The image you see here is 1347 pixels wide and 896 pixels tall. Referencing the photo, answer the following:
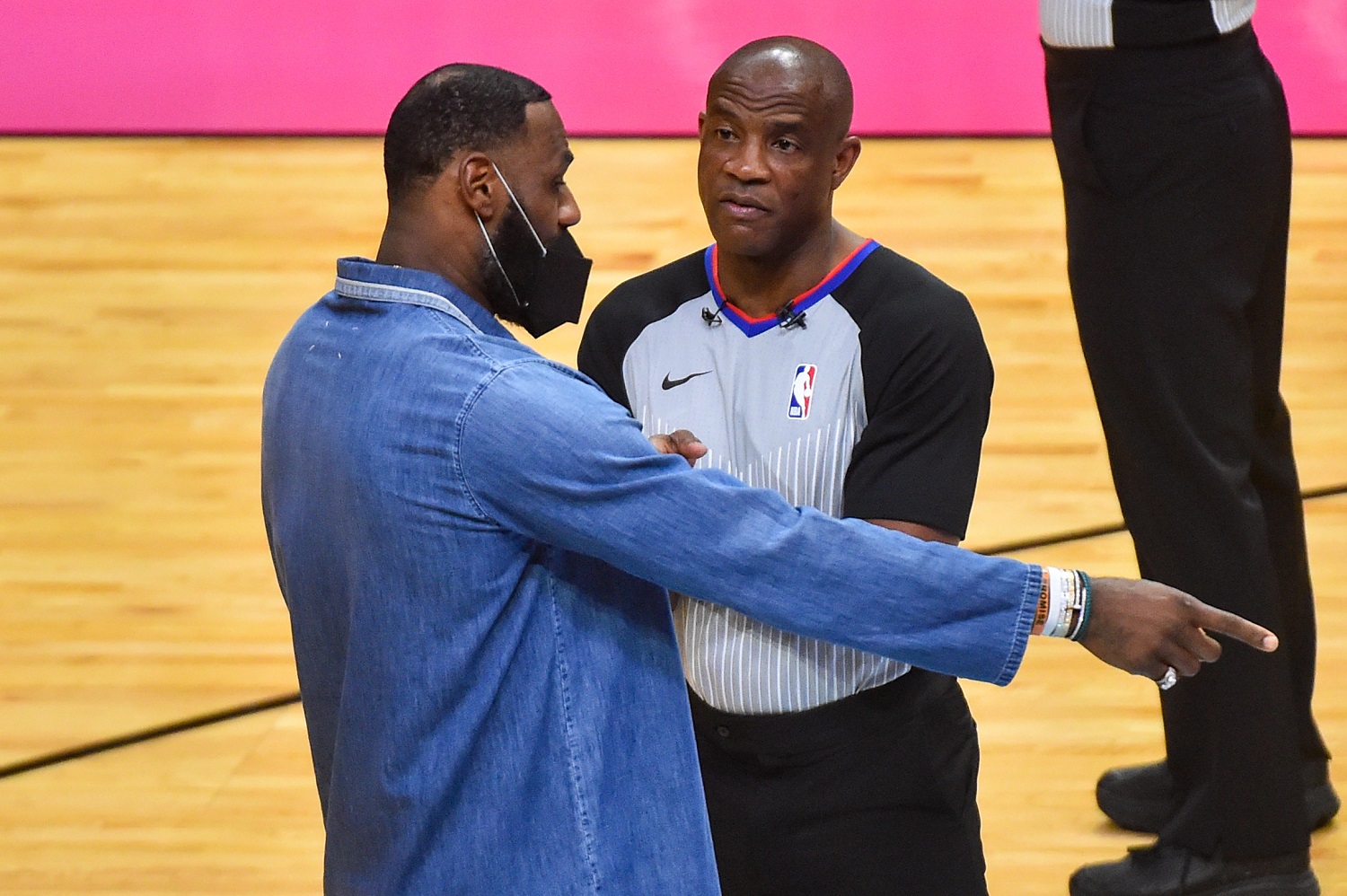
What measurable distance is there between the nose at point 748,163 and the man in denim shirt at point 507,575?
357 mm

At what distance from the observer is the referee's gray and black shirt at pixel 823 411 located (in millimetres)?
1824

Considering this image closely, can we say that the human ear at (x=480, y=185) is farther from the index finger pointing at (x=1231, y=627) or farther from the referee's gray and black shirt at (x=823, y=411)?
the index finger pointing at (x=1231, y=627)

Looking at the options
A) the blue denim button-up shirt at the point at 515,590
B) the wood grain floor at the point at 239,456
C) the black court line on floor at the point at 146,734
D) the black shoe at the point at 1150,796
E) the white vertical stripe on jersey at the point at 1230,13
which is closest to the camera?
the blue denim button-up shirt at the point at 515,590

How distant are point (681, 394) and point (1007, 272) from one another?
3378mm

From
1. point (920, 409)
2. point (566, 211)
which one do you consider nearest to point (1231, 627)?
point (920, 409)

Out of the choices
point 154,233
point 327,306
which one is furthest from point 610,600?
point 154,233

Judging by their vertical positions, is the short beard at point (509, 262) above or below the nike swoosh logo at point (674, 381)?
above

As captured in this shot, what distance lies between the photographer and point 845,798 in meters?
1.91

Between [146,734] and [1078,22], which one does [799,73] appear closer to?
[1078,22]

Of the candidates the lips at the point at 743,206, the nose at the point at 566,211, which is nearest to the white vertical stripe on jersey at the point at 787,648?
the lips at the point at 743,206

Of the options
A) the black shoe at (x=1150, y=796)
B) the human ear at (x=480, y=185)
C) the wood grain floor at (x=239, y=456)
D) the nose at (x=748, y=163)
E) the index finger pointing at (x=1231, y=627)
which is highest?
the human ear at (x=480, y=185)

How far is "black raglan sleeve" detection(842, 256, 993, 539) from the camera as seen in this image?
1.80 m

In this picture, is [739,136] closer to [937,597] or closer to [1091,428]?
[937,597]

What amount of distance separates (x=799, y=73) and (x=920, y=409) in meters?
0.38
